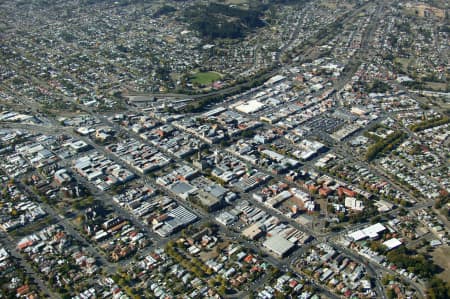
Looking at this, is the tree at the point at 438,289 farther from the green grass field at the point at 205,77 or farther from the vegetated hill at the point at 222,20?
the vegetated hill at the point at 222,20

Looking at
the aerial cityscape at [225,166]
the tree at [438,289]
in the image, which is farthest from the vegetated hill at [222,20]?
the tree at [438,289]

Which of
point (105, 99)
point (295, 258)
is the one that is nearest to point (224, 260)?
point (295, 258)

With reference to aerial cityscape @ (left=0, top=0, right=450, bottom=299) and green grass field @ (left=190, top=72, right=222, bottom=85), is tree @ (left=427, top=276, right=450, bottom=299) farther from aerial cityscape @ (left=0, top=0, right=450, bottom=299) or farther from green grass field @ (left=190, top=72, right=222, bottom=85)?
green grass field @ (left=190, top=72, right=222, bottom=85)

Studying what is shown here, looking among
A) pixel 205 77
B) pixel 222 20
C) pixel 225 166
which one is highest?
pixel 222 20

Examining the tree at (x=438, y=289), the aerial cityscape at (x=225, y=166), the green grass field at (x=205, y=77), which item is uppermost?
the tree at (x=438, y=289)

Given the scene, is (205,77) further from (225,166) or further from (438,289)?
(438,289)

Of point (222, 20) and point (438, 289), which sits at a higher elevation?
point (222, 20)

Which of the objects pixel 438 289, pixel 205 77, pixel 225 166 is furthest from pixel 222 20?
pixel 438 289
